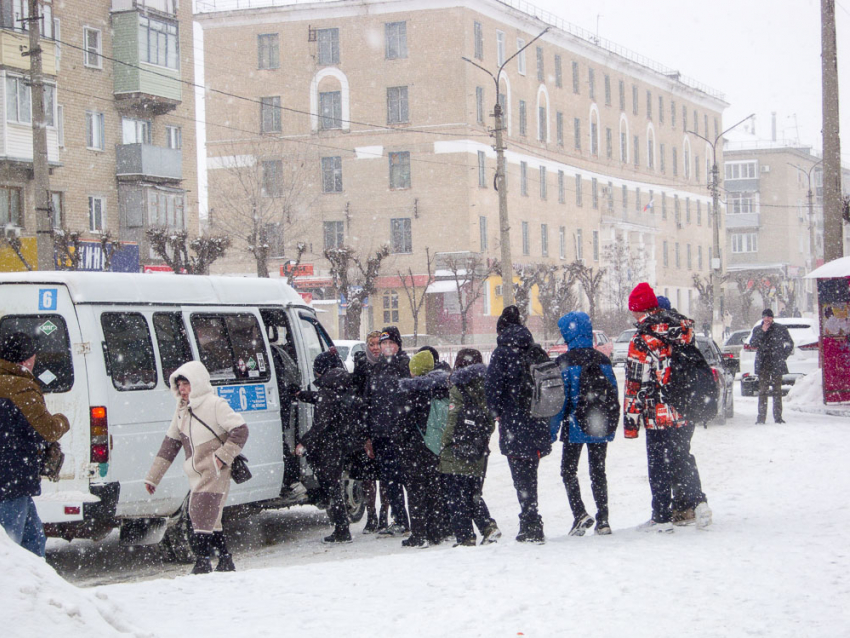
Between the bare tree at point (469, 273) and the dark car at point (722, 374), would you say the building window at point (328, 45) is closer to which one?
the bare tree at point (469, 273)

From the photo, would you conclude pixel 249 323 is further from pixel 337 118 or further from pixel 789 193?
pixel 789 193

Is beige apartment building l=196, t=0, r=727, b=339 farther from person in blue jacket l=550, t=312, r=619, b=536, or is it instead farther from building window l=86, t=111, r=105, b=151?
person in blue jacket l=550, t=312, r=619, b=536

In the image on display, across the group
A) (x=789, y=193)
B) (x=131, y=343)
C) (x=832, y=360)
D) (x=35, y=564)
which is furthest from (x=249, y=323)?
(x=789, y=193)

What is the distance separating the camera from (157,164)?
4150cm

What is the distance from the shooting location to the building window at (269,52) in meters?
60.4

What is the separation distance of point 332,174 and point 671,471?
52086mm

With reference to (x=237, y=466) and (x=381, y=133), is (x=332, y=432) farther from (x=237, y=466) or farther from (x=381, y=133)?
(x=381, y=133)

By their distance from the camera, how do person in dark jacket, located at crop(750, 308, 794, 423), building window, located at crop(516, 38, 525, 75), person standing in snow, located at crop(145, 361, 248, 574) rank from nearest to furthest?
person standing in snow, located at crop(145, 361, 248, 574) → person in dark jacket, located at crop(750, 308, 794, 423) → building window, located at crop(516, 38, 525, 75)

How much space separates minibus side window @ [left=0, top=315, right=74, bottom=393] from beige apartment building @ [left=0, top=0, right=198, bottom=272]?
28202 millimetres

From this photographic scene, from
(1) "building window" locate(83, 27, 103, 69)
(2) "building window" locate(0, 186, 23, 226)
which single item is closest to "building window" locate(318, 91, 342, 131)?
(1) "building window" locate(83, 27, 103, 69)

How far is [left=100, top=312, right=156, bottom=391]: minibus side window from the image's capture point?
8727 mm

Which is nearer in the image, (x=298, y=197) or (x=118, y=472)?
(x=118, y=472)

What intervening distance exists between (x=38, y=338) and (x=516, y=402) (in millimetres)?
3487

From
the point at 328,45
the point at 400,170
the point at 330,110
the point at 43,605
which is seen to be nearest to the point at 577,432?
the point at 43,605
